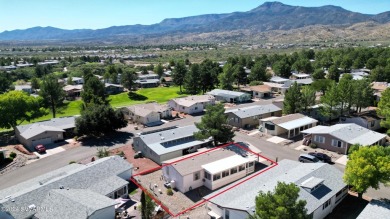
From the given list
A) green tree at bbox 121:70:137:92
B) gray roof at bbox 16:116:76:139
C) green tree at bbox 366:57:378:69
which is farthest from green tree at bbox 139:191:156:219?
green tree at bbox 366:57:378:69

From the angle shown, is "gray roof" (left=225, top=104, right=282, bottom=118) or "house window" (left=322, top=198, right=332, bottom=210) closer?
"house window" (left=322, top=198, right=332, bottom=210)

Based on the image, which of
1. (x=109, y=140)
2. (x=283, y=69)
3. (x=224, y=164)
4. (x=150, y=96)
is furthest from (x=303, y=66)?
(x=224, y=164)

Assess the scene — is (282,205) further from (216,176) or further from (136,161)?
(136,161)

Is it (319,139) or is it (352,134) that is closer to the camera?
(352,134)

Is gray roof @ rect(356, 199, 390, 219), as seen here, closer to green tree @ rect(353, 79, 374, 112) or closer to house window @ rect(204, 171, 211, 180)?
house window @ rect(204, 171, 211, 180)

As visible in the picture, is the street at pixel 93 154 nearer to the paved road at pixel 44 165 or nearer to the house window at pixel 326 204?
the paved road at pixel 44 165
